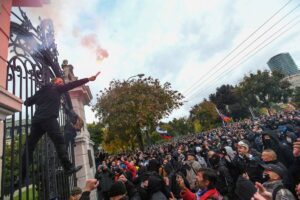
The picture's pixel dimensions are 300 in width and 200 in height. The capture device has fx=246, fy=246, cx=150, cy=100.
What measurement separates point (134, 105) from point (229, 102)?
40777mm

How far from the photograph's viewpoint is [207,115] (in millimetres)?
54375

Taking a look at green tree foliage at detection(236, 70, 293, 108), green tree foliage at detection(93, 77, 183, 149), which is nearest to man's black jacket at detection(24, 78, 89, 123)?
green tree foliage at detection(93, 77, 183, 149)

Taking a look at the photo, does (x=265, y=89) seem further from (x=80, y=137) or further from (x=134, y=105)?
(x=80, y=137)

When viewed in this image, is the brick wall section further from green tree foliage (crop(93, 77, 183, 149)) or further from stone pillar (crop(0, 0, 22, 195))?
green tree foliage (crop(93, 77, 183, 149))

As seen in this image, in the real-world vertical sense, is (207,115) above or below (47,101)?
above

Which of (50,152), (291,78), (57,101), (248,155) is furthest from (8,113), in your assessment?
(291,78)

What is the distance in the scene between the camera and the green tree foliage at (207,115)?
53050mm

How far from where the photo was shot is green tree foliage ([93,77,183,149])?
20.8m

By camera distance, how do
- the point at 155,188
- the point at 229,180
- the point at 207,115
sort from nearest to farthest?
the point at 155,188 → the point at 229,180 → the point at 207,115

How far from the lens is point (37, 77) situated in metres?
3.85

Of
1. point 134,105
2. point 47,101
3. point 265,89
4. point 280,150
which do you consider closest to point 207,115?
point 265,89

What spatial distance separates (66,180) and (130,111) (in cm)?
1587

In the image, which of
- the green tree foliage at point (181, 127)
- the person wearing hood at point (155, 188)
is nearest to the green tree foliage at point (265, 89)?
the green tree foliage at point (181, 127)

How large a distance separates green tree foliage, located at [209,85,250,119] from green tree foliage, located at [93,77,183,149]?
109 ft
